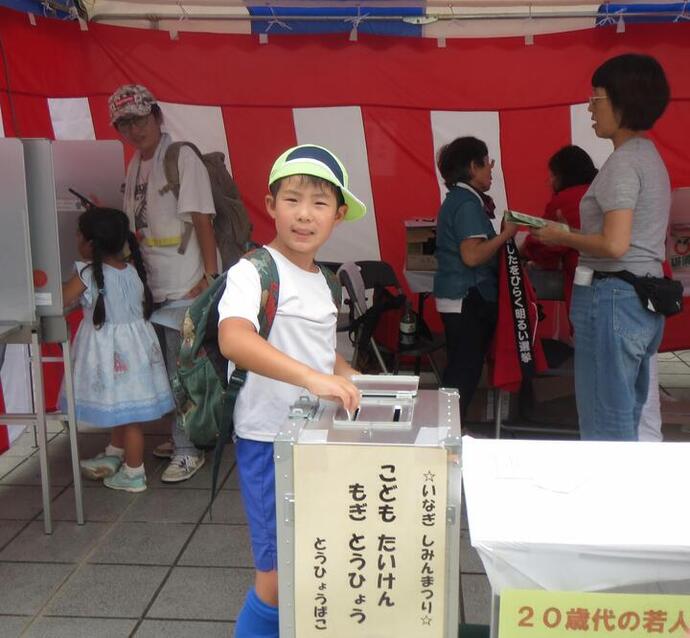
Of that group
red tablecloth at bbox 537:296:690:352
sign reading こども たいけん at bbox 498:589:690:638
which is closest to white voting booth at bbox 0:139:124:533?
sign reading こども たいけん at bbox 498:589:690:638

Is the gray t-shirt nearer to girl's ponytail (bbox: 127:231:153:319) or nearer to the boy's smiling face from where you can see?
the boy's smiling face

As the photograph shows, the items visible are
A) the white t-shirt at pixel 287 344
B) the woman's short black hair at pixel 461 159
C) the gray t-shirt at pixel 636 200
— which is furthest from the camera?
the woman's short black hair at pixel 461 159

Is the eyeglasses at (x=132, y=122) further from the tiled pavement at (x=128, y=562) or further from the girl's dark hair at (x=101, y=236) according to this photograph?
the tiled pavement at (x=128, y=562)

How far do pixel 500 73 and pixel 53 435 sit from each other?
3.52 meters

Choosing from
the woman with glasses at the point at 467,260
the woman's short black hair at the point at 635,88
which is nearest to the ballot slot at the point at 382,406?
the woman's short black hair at the point at 635,88

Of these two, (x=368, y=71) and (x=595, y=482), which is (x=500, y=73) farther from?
(x=595, y=482)

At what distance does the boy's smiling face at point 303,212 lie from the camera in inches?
63.0

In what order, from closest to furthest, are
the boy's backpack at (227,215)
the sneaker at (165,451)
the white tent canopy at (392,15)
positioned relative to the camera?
the boy's backpack at (227,215) → the sneaker at (165,451) → the white tent canopy at (392,15)

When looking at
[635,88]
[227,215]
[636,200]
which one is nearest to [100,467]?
[227,215]

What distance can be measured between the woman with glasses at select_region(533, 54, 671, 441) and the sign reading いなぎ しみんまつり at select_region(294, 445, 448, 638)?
155 centimetres

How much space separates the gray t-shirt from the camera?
7.79 feet

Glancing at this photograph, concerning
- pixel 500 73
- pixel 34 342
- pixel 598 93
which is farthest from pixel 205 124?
pixel 598 93

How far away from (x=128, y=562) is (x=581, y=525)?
7.13ft

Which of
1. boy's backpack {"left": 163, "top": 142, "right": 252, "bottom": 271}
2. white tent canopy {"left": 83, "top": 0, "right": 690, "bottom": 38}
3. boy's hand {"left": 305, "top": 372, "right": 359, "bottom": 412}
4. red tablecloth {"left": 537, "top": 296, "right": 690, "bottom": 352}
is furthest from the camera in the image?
red tablecloth {"left": 537, "top": 296, "right": 690, "bottom": 352}
